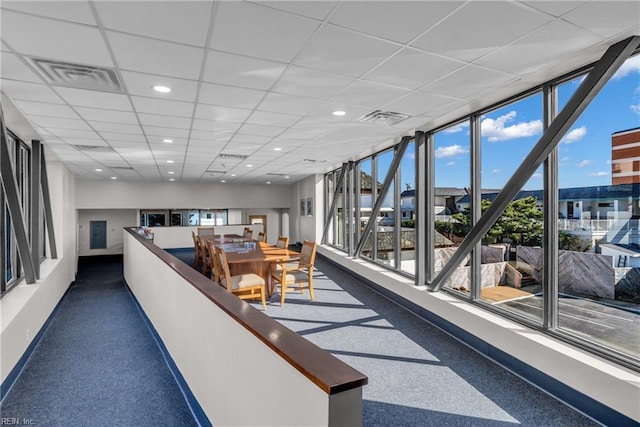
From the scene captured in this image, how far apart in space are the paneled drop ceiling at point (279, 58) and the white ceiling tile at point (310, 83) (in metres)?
0.02

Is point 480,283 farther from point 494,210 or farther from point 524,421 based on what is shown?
point 524,421

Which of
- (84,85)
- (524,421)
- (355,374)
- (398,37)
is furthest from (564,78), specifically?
(84,85)

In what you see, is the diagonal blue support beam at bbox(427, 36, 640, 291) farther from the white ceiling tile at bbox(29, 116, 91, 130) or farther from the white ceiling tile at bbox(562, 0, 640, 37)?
the white ceiling tile at bbox(29, 116, 91, 130)

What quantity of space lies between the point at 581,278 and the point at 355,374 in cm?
267

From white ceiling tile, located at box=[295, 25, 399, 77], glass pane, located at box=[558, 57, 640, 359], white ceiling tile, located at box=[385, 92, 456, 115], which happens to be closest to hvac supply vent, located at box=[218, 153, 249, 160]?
white ceiling tile, located at box=[385, 92, 456, 115]

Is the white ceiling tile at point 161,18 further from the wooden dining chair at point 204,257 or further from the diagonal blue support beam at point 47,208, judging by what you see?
the wooden dining chair at point 204,257

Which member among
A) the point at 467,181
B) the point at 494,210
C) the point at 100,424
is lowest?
the point at 100,424

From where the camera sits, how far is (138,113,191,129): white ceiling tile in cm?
362

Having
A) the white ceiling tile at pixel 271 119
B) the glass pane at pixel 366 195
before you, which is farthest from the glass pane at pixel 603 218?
the glass pane at pixel 366 195

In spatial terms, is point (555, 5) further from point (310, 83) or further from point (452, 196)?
point (452, 196)

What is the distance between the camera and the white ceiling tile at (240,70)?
7.45ft

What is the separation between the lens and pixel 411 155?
5.09 metres

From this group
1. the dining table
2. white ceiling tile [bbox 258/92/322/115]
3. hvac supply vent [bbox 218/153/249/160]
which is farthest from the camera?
hvac supply vent [bbox 218/153/249/160]

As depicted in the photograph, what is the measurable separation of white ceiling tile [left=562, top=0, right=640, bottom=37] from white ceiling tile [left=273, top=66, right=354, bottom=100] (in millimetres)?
1518
